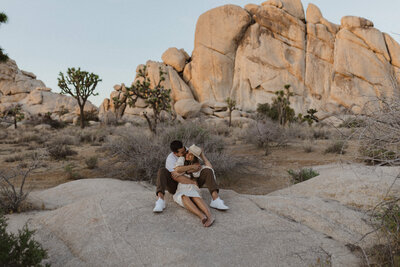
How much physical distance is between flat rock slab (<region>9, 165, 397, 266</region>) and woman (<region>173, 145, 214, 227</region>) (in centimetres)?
10

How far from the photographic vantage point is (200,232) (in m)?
3.40

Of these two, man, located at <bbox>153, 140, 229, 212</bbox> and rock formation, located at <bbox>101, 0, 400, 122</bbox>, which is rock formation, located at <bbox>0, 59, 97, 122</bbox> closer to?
rock formation, located at <bbox>101, 0, 400, 122</bbox>

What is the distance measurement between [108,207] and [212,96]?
121 ft

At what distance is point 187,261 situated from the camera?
→ 2.78m

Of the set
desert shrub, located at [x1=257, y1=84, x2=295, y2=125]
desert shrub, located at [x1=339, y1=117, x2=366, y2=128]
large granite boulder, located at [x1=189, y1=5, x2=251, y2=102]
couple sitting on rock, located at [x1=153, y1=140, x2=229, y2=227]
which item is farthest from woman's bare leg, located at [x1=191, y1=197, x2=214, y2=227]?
large granite boulder, located at [x1=189, y1=5, x2=251, y2=102]

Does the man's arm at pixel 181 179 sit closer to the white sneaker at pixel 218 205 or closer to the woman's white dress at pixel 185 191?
the woman's white dress at pixel 185 191

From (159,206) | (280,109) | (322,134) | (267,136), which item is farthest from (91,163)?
(280,109)

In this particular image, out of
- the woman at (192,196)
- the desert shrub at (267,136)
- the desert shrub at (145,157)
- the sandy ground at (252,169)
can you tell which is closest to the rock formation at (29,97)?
the sandy ground at (252,169)

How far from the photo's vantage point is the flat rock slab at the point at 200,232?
290 cm

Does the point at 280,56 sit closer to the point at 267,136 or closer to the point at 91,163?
the point at 267,136

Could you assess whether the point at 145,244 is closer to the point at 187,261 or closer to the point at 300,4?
the point at 187,261

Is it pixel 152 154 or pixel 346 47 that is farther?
pixel 346 47

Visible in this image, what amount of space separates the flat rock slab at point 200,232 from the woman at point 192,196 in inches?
4.0

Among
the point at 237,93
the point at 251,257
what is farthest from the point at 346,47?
the point at 251,257
